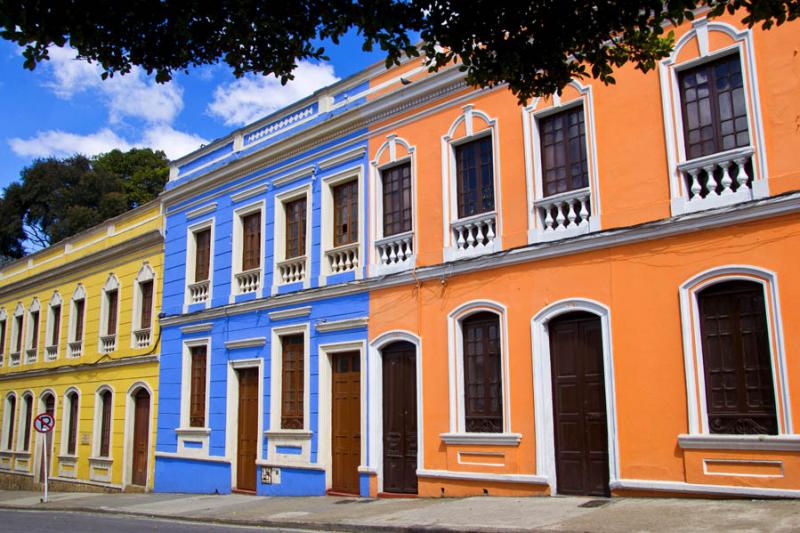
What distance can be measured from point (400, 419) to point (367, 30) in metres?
7.68

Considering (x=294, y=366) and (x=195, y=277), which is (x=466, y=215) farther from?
(x=195, y=277)

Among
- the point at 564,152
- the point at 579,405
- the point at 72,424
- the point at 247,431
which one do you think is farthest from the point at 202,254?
the point at 579,405

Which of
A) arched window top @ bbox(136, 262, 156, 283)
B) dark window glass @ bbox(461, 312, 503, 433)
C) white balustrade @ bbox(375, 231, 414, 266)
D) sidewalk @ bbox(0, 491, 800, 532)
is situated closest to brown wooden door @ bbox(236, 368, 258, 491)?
sidewalk @ bbox(0, 491, 800, 532)

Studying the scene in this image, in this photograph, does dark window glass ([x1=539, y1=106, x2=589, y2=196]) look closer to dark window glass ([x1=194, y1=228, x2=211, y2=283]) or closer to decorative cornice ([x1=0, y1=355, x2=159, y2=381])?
dark window glass ([x1=194, y1=228, x2=211, y2=283])

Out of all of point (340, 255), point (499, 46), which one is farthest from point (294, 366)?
point (499, 46)

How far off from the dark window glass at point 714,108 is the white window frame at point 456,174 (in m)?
2.94

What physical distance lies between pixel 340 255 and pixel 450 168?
9.53ft

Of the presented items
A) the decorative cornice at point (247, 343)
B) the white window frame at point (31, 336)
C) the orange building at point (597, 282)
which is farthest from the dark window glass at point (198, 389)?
the white window frame at point (31, 336)

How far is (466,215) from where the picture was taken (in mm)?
12547

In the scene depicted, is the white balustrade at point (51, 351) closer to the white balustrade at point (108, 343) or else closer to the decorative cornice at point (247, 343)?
the white balustrade at point (108, 343)

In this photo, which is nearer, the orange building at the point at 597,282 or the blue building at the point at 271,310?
the orange building at the point at 597,282

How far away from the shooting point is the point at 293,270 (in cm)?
1538

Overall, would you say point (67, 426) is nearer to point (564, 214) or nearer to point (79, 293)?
point (79, 293)

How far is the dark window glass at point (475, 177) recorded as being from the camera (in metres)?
12.3
